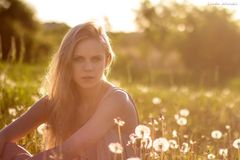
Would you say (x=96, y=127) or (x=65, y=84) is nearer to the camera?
(x=96, y=127)

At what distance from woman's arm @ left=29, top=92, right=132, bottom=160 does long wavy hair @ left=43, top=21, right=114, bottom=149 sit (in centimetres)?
48

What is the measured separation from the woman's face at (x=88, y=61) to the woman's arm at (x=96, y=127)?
223 mm

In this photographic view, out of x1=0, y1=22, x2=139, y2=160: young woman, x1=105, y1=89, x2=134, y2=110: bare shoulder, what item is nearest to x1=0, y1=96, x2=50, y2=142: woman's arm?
x1=0, y1=22, x2=139, y2=160: young woman

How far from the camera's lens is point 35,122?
5668 mm

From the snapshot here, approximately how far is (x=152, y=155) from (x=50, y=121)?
1384mm

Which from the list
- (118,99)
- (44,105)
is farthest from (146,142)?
(44,105)

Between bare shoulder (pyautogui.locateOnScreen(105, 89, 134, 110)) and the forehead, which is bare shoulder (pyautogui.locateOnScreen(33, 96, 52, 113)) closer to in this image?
the forehead

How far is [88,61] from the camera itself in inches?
202

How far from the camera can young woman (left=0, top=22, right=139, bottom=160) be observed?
16.0ft

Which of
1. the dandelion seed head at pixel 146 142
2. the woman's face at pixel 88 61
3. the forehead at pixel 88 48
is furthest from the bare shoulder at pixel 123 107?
the dandelion seed head at pixel 146 142

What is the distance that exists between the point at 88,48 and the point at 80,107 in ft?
2.04

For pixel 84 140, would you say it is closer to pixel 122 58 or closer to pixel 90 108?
pixel 90 108

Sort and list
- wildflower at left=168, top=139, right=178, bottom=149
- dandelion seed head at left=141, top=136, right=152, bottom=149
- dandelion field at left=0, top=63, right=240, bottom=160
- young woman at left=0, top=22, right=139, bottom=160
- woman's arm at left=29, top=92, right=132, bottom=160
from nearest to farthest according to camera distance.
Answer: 1. dandelion seed head at left=141, top=136, right=152, bottom=149
2. wildflower at left=168, top=139, right=178, bottom=149
3. woman's arm at left=29, top=92, right=132, bottom=160
4. young woman at left=0, top=22, right=139, bottom=160
5. dandelion field at left=0, top=63, right=240, bottom=160

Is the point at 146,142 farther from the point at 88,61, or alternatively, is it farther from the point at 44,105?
the point at 44,105
